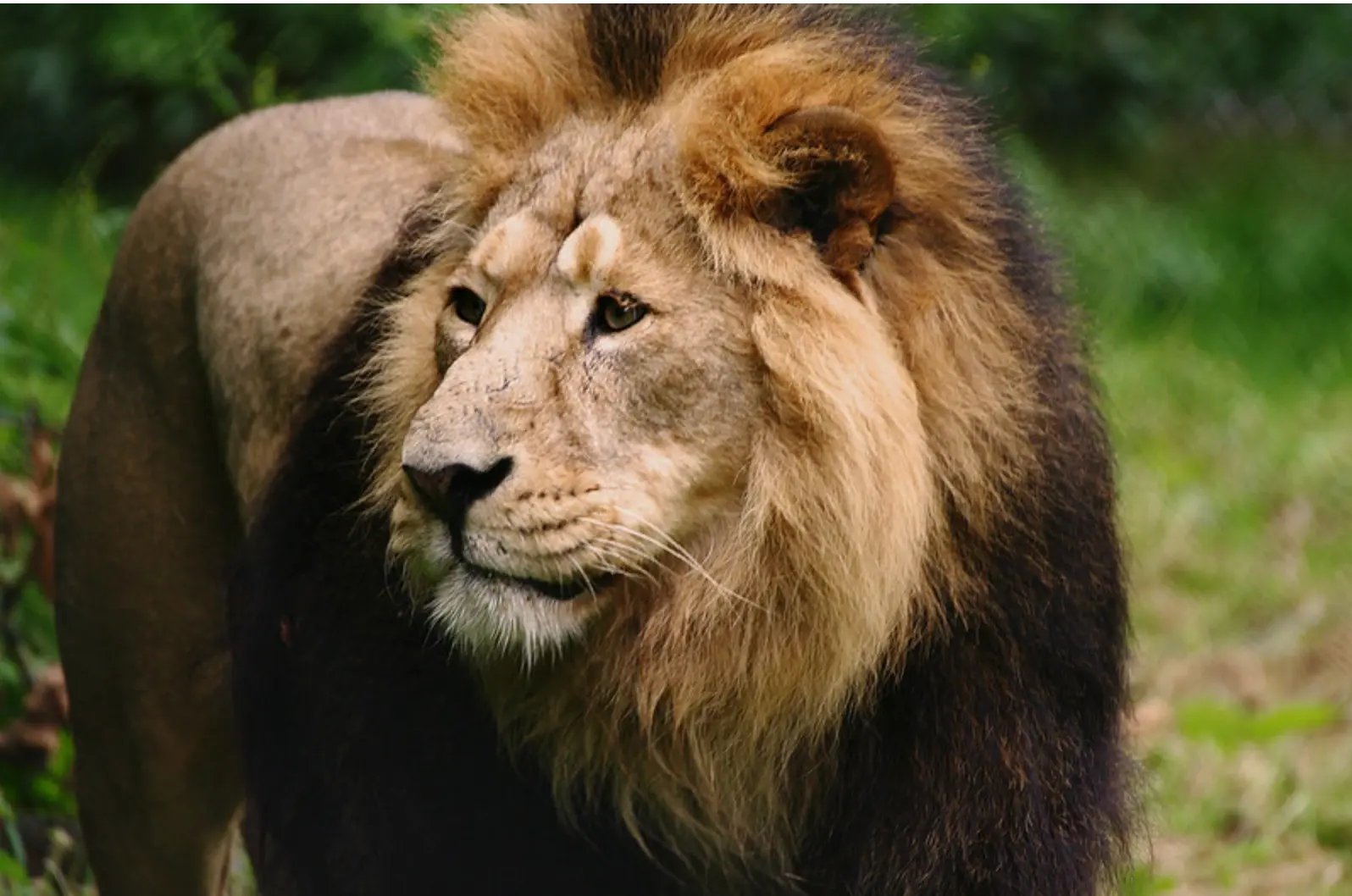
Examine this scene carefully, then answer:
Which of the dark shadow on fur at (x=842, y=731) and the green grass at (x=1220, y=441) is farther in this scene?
the green grass at (x=1220, y=441)

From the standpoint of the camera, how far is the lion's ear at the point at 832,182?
283cm

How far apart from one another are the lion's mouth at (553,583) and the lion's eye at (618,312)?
0.34 meters

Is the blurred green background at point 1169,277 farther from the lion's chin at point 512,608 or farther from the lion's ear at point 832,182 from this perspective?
the lion's chin at point 512,608

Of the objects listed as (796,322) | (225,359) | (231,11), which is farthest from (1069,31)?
(796,322)

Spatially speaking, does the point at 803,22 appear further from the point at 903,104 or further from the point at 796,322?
the point at 796,322

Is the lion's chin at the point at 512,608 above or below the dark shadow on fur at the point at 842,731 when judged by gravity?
above

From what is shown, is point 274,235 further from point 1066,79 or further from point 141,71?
point 1066,79

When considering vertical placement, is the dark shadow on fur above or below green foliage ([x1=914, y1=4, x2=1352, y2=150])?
above

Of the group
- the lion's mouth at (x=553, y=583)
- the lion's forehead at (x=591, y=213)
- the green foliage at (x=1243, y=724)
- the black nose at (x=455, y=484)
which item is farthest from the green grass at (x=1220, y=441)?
the black nose at (x=455, y=484)

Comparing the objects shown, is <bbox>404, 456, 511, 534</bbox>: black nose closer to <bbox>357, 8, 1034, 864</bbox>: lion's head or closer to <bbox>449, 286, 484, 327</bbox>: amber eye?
<bbox>357, 8, 1034, 864</bbox>: lion's head

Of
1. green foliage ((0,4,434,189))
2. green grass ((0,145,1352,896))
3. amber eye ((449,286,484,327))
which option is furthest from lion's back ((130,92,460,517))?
green foliage ((0,4,434,189))

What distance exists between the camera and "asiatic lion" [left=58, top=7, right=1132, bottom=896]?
280 cm

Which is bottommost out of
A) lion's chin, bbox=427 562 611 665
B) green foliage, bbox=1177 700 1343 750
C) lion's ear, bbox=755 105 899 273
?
green foliage, bbox=1177 700 1343 750

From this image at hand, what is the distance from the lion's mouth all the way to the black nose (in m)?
0.07
